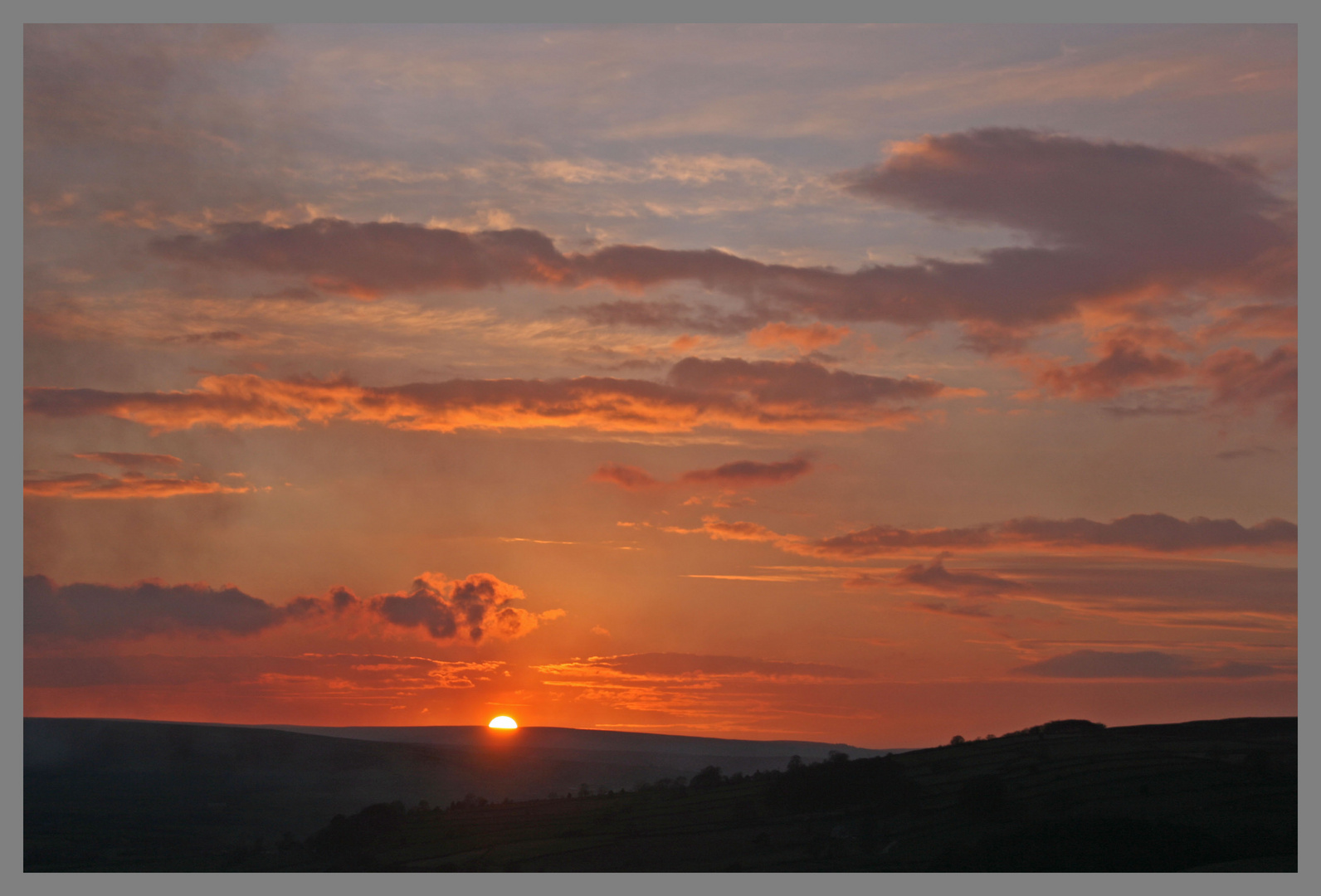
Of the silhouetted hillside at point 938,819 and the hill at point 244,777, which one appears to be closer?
the silhouetted hillside at point 938,819

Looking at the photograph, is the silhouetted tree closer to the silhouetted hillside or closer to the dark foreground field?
the dark foreground field

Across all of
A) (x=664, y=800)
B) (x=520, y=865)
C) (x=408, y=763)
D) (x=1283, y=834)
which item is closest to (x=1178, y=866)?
(x=1283, y=834)

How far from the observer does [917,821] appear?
2462 inches

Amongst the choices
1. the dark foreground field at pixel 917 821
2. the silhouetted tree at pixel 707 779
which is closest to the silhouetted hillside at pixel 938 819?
the dark foreground field at pixel 917 821

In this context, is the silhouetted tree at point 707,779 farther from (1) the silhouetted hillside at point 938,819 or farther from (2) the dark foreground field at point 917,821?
(1) the silhouetted hillside at point 938,819

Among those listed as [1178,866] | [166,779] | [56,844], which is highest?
[166,779]

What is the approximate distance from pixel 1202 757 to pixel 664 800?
34.5 meters

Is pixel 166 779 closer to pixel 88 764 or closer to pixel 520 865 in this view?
pixel 88 764

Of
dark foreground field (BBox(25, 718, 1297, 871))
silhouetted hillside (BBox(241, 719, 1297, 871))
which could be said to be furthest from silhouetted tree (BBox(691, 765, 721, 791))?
silhouetted hillside (BBox(241, 719, 1297, 871))

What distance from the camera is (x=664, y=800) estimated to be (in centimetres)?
7081

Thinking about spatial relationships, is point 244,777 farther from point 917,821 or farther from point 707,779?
point 917,821

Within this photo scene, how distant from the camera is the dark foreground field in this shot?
60.2 m

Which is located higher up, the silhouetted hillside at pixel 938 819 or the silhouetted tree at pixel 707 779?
the silhouetted tree at pixel 707 779

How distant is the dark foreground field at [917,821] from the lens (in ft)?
198
